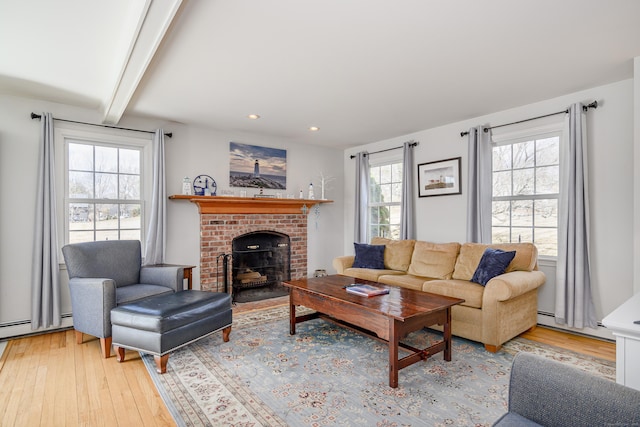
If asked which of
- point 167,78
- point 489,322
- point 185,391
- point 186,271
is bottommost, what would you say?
point 185,391

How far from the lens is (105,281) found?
282cm

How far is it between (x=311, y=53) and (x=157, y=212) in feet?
8.87

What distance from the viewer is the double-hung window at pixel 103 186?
370cm

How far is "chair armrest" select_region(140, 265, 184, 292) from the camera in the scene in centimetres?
345

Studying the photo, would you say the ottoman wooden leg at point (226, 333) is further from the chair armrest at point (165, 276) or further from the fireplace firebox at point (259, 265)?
the fireplace firebox at point (259, 265)

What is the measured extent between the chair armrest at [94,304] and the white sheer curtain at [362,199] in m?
3.68

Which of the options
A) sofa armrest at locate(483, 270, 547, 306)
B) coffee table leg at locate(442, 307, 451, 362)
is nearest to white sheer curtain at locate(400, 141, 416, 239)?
sofa armrest at locate(483, 270, 547, 306)

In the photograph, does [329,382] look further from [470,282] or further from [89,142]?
[89,142]

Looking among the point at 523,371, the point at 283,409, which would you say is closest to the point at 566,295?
the point at 523,371

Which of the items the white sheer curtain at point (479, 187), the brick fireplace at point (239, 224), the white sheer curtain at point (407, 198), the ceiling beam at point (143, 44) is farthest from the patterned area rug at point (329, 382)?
the ceiling beam at point (143, 44)

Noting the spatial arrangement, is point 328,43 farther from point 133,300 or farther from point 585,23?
point 133,300

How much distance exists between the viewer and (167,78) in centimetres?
293

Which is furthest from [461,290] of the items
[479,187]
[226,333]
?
[226,333]

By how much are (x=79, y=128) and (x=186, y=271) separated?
1.97m
